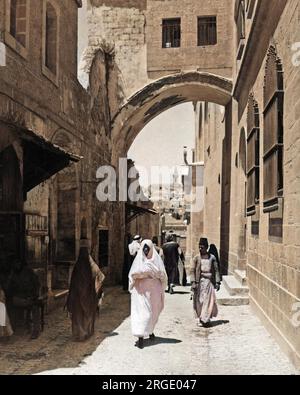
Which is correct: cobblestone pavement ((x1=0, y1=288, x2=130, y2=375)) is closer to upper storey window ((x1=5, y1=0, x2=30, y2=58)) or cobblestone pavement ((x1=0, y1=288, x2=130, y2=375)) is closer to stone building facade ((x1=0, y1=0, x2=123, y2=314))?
stone building facade ((x1=0, y1=0, x2=123, y2=314))

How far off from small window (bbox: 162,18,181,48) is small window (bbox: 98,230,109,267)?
5672 mm

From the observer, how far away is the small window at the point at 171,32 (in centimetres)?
1475

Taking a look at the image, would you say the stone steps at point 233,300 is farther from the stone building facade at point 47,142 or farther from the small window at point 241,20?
the small window at point 241,20

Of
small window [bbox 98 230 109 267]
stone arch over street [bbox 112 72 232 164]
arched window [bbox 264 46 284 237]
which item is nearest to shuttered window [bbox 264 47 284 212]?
arched window [bbox 264 46 284 237]

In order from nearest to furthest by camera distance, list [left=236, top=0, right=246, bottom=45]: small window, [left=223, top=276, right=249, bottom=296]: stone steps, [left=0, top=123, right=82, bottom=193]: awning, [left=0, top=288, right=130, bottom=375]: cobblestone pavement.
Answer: [left=0, top=288, right=130, bottom=375]: cobblestone pavement, [left=0, top=123, right=82, bottom=193]: awning, [left=223, top=276, right=249, bottom=296]: stone steps, [left=236, top=0, right=246, bottom=45]: small window

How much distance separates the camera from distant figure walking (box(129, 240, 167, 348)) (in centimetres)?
639

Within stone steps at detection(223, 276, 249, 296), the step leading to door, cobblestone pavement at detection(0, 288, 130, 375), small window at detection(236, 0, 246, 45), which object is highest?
small window at detection(236, 0, 246, 45)

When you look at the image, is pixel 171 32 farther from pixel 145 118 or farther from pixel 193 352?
pixel 193 352

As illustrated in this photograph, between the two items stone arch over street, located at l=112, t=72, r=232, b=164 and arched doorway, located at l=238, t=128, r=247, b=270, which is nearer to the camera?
arched doorway, located at l=238, t=128, r=247, b=270

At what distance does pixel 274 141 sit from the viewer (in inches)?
248

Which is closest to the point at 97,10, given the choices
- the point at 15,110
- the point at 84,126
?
the point at 84,126

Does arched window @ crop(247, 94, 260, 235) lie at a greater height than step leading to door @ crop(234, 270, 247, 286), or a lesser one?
greater

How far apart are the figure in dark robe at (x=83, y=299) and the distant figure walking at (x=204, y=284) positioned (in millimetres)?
1719
